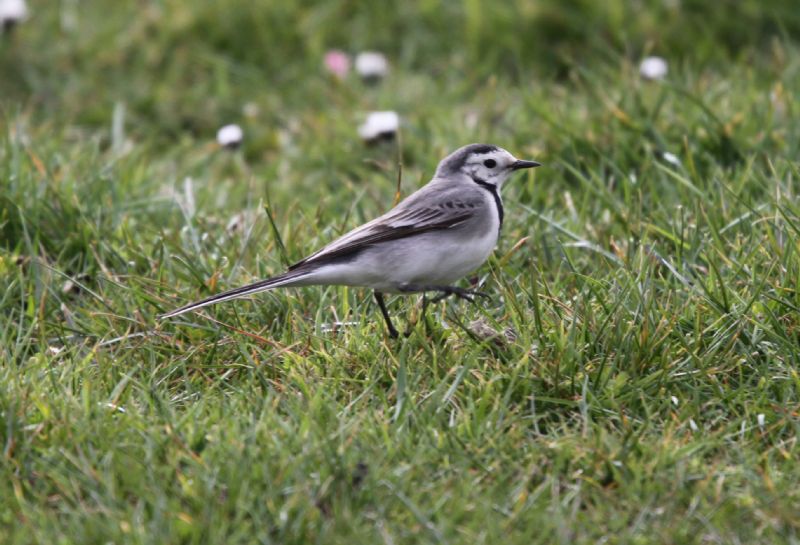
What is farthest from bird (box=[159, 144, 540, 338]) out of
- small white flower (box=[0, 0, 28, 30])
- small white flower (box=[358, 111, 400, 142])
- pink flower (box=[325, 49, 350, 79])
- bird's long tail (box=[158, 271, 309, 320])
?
small white flower (box=[0, 0, 28, 30])

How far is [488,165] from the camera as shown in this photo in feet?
18.9

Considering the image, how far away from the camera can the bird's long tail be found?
4.94 metres

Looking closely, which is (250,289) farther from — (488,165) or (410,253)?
(488,165)

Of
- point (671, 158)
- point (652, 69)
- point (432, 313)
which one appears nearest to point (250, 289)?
point (432, 313)

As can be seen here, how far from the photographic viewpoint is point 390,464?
425 cm

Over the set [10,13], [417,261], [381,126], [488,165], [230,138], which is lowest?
[381,126]

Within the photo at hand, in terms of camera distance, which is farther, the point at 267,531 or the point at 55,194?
the point at 55,194

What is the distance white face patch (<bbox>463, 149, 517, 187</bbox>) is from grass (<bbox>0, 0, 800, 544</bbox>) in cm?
38

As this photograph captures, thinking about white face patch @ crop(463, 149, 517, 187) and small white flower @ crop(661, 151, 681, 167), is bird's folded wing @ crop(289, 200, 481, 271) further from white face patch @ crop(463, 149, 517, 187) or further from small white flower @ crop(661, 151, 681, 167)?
small white flower @ crop(661, 151, 681, 167)

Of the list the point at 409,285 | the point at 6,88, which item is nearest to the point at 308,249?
the point at 409,285

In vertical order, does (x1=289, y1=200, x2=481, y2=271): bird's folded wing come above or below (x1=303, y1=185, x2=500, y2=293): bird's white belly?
above

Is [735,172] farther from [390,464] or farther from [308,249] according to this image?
[390,464]

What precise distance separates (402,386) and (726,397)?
1254 mm

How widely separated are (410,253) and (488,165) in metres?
0.81
